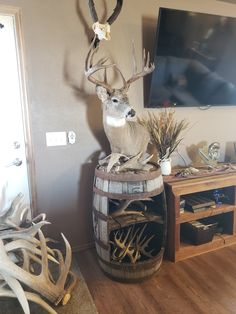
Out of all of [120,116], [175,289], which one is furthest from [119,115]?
[175,289]

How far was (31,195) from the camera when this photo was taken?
6.91 ft

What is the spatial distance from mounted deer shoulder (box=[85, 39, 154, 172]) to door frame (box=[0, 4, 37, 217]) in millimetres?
490

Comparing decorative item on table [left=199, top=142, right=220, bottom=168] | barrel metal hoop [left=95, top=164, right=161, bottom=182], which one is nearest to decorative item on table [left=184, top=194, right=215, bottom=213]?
decorative item on table [left=199, top=142, right=220, bottom=168]

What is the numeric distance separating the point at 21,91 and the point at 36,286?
A: 4.51ft

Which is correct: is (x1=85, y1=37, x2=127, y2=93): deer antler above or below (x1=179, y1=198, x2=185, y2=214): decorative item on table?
above

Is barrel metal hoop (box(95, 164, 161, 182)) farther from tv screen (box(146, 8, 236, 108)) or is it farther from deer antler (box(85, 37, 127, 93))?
tv screen (box(146, 8, 236, 108))

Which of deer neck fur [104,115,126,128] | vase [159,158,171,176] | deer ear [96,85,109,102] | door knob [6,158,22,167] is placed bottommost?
vase [159,158,171,176]

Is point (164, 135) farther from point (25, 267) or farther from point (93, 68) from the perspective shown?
point (25, 267)

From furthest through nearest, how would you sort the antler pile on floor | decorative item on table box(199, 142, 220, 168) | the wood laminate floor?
decorative item on table box(199, 142, 220, 168) → the wood laminate floor → the antler pile on floor

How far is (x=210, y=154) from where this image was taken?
2570 millimetres

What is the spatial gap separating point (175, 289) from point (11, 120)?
176 centimetres

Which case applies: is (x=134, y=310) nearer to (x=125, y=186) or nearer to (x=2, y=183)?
(x=125, y=186)

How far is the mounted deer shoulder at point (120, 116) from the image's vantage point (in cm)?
193

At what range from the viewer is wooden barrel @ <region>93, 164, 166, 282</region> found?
1798mm
